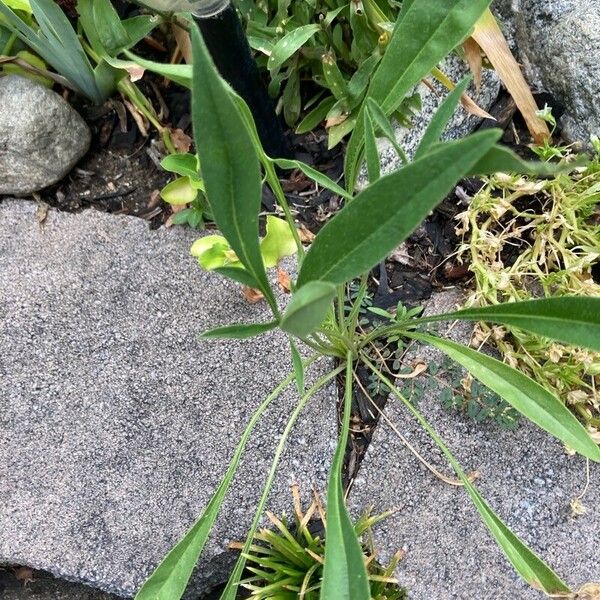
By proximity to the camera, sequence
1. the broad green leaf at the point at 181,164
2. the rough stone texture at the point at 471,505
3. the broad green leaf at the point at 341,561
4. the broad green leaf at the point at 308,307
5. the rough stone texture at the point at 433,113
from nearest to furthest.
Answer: the broad green leaf at the point at 308,307 < the broad green leaf at the point at 341,561 < the rough stone texture at the point at 471,505 < the broad green leaf at the point at 181,164 < the rough stone texture at the point at 433,113

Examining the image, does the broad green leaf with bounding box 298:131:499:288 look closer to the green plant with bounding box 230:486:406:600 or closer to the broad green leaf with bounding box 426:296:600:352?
the broad green leaf with bounding box 426:296:600:352

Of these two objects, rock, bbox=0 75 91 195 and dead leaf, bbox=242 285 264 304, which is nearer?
dead leaf, bbox=242 285 264 304

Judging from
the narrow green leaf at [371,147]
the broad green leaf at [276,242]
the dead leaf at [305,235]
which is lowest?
the dead leaf at [305,235]

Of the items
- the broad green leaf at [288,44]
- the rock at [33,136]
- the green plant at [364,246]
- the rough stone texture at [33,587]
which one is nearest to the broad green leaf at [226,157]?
the green plant at [364,246]

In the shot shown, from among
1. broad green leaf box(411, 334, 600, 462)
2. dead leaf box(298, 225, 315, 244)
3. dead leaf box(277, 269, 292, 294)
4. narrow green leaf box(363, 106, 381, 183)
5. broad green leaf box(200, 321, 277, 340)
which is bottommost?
dead leaf box(277, 269, 292, 294)

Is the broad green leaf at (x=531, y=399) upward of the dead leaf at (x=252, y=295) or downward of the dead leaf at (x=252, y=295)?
upward

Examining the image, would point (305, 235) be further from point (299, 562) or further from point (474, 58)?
point (299, 562)

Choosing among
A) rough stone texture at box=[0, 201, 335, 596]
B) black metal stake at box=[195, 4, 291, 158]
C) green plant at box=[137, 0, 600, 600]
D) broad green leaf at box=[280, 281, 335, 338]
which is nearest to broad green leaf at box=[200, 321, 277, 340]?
green plant at box=[137, 0, 600, 600]

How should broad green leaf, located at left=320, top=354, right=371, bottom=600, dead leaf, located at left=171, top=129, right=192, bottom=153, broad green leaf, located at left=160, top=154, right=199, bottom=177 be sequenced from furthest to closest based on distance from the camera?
dead leaf, located at left=171, top=129, right=192, bottom=153 → broad green leaf, located at left=160, top=154, right=199, bottom=177 → broad green leaf, located at left=320, top=354, right=371, bottom=600

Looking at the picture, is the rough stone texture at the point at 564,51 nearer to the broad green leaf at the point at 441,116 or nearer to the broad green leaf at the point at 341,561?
the broad green leaf at the point at 441,116
